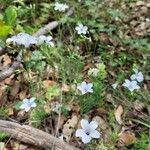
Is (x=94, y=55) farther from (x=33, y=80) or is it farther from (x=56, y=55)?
(x=33, y=80)

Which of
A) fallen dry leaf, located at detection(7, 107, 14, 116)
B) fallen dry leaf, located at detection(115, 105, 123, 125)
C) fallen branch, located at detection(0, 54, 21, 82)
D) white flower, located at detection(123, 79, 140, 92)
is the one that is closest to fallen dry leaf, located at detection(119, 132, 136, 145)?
fallen dry leaf, located at detection(115, 105, 123, 125)

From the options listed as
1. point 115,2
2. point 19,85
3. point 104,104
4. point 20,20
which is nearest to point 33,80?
point 19,85

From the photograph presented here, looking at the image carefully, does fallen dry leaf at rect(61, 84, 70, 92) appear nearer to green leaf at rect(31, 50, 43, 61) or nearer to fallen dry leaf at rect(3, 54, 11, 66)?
green leaf at rect(31, 50, 43, 61)

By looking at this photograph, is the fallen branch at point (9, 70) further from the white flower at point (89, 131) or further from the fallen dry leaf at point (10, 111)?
the white flower at point (89, 131)

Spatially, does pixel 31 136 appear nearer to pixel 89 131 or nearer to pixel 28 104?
pixel 28 104

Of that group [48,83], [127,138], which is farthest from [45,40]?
[127,138]

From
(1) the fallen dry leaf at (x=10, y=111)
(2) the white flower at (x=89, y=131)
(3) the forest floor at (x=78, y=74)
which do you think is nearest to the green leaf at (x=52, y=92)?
(3) the forest floor at (x=78, y=74)

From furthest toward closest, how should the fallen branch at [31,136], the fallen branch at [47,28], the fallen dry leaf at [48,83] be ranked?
1. the fallen branch at [47,28]
2. the fallen dry leaf at [48,83]
3. the fallen branch at [31,136]

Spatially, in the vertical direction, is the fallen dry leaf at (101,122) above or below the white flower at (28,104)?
below
